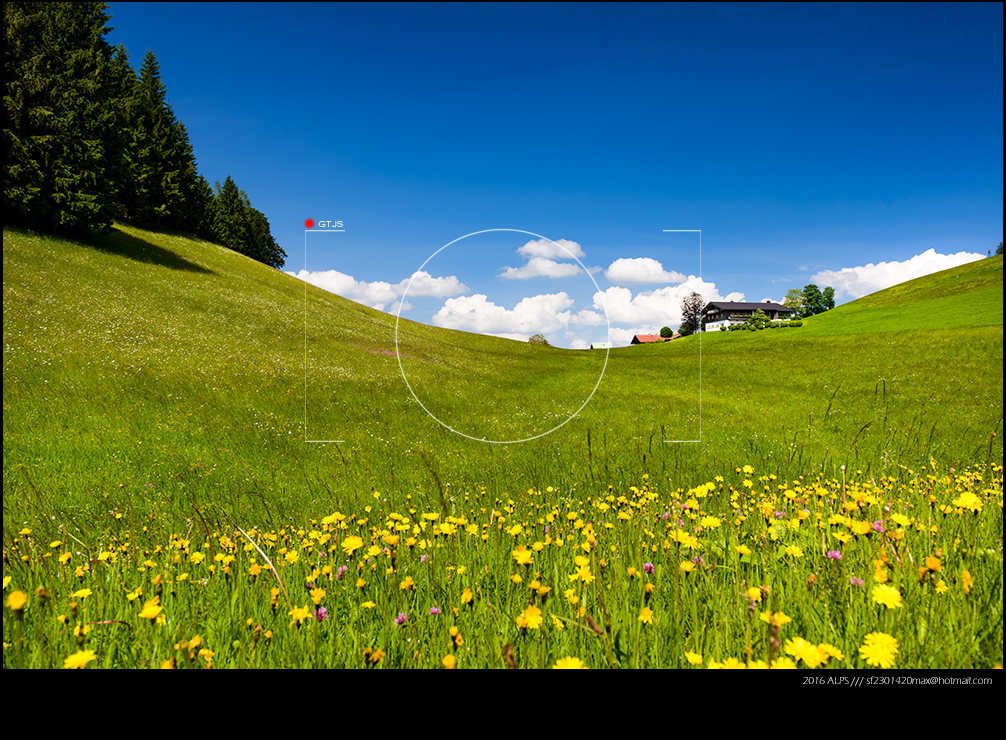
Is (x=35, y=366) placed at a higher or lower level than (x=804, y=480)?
higher

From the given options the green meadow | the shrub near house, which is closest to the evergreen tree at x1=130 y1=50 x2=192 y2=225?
the green meadow

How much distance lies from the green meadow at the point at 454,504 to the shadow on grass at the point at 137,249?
640cm

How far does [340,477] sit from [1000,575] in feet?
24.0

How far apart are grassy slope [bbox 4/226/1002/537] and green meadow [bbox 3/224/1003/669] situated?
0.37 ft

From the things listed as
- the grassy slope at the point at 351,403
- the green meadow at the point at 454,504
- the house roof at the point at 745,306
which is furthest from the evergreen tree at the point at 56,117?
the house roof at the point at 745,306

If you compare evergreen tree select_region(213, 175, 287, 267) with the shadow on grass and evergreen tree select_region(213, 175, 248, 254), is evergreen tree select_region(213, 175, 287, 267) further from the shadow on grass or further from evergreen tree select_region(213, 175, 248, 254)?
the shadow on grass

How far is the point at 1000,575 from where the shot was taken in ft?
7.30

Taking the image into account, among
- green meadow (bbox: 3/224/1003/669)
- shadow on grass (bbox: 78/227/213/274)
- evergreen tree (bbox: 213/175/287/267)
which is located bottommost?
green meadow (bbox: 3/224/1003/669)

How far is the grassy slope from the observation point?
698cm

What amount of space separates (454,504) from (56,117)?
37.4 m

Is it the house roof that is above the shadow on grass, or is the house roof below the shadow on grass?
above
